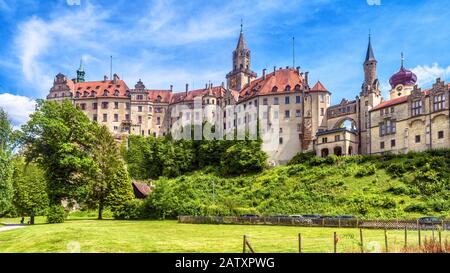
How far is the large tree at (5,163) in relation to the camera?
3638 centimetres

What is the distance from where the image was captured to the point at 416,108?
71.9 m

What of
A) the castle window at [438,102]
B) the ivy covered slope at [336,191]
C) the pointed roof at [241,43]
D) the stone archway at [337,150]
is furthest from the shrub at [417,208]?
the pointed roof at [241,43]

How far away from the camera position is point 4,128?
39562 mm

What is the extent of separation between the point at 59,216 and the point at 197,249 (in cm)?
3320

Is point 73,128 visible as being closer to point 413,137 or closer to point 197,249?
point 197,249

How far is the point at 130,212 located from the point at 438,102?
50261 mm

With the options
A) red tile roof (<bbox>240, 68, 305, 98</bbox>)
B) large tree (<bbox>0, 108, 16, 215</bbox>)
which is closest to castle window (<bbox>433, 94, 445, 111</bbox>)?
red tile roof (<bbox>240, 68, 305, 98</bbox>)


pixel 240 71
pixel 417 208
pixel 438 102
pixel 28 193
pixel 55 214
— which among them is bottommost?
pixel 55 214

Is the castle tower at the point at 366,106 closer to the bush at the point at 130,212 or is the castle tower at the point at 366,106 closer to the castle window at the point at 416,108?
the castle window at the point at 416,108

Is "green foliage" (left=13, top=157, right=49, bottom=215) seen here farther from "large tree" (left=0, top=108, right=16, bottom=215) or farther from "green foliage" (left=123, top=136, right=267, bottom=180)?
"green foliage" (left=123, top=136, right=267, bottom=180)

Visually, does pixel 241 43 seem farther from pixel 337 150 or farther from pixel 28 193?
pixel 28 193

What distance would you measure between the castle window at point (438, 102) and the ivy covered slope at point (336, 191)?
25.2 ft

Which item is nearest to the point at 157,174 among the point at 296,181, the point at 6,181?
the point at 296,181

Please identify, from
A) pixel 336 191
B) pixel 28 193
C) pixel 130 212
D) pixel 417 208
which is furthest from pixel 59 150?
pixel 417 208
